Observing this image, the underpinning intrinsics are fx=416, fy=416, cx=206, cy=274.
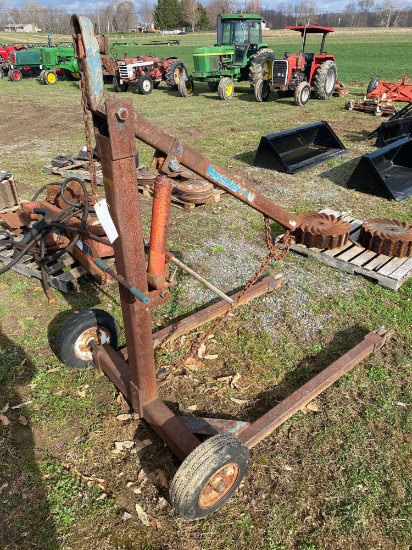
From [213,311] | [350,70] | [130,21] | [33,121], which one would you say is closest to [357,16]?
[130,21]

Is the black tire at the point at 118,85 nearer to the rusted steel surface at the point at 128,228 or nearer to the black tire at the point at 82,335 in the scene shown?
the black tire at the point at 82,335

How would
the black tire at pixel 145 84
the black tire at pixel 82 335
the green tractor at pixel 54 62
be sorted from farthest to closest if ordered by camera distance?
the green tractor at pixel 54 62, the black tire at pixel 145 84, the black tire at pixel 82 335

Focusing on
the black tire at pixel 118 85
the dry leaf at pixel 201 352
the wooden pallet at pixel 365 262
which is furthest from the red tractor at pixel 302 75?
the dry leaf at pixel 201 352

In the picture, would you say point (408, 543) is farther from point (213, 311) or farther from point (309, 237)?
point (309, 237)

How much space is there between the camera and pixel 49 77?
66.5 ft

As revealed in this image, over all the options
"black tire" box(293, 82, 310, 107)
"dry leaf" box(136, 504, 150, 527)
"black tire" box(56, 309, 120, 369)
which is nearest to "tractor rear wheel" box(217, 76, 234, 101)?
"black tire" box(293, 82, 310, 107)

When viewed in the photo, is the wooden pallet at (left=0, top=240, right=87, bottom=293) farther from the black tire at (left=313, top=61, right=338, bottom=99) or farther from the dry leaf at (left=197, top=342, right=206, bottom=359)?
the black tire at (left=313, top=61, right=338, bottom=99)

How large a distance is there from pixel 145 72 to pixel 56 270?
→ 15781 millimetres

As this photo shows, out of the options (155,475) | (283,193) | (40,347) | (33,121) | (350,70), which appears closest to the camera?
(155,475)

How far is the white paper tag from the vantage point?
6.81ft

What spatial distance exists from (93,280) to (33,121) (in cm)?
1030

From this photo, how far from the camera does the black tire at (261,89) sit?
582 inches

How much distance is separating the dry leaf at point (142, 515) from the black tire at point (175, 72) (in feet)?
56.5

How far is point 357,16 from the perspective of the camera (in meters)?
128
